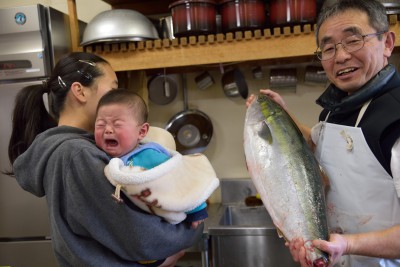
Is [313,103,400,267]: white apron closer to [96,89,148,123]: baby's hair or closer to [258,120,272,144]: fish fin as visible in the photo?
[258,120,272,144]: fish fin

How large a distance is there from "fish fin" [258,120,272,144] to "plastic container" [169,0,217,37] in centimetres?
95

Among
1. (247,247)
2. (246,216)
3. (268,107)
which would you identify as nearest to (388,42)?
(268,107)

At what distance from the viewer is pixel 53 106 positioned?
4.09ft

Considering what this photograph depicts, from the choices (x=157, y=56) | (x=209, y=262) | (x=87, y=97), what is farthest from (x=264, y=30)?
(x=209, y=262)

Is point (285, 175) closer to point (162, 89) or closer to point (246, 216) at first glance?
point (246, 216)

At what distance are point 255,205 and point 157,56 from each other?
1147 mm

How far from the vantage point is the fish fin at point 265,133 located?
1.14 metres

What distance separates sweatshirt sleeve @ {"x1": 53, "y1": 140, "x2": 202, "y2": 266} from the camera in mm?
1038

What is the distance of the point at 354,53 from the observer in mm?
1134

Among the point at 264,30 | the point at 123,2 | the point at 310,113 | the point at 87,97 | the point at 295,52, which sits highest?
the point at 123,2

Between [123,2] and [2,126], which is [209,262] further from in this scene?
[123,2]

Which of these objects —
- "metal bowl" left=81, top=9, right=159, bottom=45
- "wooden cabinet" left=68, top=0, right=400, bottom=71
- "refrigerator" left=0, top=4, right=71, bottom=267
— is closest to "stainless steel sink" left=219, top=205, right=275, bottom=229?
"wooden cabinet" left=68, top=0, right=400, bottom=71

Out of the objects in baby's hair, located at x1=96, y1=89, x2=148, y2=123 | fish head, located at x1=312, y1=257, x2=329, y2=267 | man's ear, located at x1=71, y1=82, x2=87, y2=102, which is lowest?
fish head, located at x1=312, y1=257, x2=329, y2=267

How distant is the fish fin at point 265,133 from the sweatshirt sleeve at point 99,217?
41 cm
